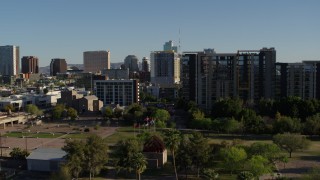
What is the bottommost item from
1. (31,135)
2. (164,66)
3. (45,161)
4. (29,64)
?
(31,135)

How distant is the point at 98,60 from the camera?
18450cm

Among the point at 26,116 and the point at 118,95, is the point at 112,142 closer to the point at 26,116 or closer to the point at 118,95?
the point at 26,116

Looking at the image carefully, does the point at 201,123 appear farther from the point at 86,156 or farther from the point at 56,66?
the point at 56,66

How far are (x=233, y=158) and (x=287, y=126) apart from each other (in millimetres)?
A: 15343

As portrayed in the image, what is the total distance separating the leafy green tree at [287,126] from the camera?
3950cm

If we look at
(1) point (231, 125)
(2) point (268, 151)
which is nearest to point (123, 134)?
(1) point (231, 125)

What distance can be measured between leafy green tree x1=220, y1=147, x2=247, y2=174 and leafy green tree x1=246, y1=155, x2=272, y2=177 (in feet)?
3.05

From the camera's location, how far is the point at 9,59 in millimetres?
171625

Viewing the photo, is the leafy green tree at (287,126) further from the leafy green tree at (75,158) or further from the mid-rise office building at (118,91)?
the mid-rise office building at (118,91)

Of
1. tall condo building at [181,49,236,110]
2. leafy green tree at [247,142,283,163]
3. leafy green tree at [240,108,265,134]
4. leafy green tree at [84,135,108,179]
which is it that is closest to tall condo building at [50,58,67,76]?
tall condo building at [181,49,236,110]

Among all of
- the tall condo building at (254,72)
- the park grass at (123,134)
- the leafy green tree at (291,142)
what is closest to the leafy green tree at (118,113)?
the park grass at (123,134)

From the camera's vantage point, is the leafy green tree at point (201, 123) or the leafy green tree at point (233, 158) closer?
the leafy green tree at point (233, 158)

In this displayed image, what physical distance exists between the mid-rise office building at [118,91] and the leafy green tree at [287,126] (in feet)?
108

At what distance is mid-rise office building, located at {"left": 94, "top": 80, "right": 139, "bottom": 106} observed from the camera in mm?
69562
